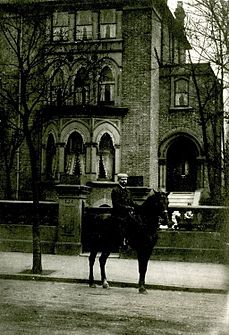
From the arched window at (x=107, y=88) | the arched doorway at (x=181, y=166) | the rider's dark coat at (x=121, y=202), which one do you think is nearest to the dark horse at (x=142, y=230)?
the rider's dark coat at (x=121, y=202)

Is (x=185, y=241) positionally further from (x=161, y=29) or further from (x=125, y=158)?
(x=161, y=29)

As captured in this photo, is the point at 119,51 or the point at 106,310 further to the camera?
the point at 119,51

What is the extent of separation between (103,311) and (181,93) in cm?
2087

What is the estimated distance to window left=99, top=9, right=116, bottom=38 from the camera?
91.6 feet

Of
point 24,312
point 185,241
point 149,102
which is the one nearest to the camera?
point 24,312

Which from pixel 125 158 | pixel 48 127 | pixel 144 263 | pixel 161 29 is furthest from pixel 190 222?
pixel 161 29

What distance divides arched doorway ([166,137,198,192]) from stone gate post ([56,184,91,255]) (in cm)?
1296

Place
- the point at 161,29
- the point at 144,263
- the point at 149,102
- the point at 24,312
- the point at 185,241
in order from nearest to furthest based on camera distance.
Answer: the point at 24,312
the point at 144,263
the point at 185,241
the point at 149,102
the point at 161,29

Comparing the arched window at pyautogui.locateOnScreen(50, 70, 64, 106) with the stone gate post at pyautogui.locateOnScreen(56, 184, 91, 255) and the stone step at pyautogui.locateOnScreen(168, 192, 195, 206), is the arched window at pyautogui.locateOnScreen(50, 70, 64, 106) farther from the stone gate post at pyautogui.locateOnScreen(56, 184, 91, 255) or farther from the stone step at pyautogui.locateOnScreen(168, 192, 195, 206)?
the stone step at pyautogui.locateOnScreen(168, 192, 195, 206)

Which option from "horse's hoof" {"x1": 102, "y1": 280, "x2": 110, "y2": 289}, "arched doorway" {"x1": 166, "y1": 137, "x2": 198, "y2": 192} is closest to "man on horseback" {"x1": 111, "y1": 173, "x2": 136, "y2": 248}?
"horse's hoof" {"x1": 102, "y1": 280, "x2": 110, "y2": 289}

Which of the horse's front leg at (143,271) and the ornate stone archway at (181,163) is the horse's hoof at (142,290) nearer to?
the horse's front leg at (143,271)

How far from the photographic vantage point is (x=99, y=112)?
27.2 m

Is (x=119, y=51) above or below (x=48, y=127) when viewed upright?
above

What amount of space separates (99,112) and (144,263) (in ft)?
55.3
